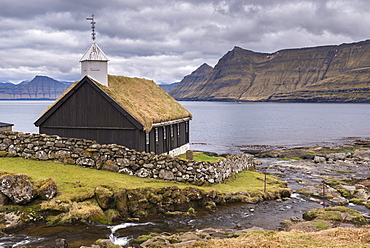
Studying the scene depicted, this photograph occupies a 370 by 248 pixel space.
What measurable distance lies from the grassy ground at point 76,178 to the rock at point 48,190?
0.35m

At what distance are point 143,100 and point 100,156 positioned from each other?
8432 mm

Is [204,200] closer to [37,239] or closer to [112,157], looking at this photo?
[112,157]

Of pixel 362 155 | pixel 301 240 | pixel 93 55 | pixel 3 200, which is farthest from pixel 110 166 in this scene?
pixel 362 155

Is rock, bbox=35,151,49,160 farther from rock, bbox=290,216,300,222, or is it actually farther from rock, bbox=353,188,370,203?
rock, bbox=353,188,370,203

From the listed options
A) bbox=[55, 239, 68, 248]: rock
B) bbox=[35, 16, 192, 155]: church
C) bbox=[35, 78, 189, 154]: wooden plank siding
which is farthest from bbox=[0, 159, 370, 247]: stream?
bbox=[35, 16, 192, 155]: church

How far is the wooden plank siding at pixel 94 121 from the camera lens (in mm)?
26625

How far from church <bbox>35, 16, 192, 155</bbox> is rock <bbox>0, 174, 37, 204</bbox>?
9.61 metres

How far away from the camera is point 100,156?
80.0 feet

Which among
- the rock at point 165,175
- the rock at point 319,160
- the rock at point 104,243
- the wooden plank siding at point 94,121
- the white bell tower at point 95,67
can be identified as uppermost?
the white bell tower at point 95,67

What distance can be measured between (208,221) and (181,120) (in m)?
17.2

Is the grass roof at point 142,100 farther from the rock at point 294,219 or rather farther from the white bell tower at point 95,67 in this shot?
the rock at point 294,219

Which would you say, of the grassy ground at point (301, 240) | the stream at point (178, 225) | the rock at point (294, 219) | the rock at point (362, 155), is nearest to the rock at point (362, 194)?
the stream at point (178, 225)

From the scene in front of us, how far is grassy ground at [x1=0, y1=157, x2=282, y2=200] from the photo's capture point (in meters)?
19.5

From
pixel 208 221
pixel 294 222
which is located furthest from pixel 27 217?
pixel 294 222
